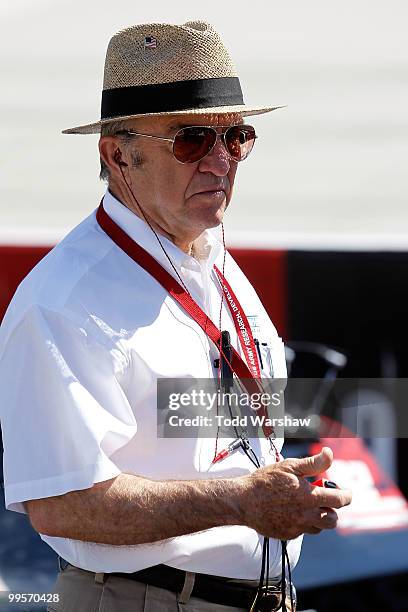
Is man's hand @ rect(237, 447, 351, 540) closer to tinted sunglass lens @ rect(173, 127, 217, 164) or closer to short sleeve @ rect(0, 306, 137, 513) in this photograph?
short sleeve @ rect(0, 306, 137, 513)

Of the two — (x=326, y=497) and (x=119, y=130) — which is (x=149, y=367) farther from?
(x=119, y=130)

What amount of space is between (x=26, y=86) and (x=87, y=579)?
247 centimetres

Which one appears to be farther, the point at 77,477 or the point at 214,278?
the point at 214,278

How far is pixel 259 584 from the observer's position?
1.96m

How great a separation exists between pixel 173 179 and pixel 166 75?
196 millimetres

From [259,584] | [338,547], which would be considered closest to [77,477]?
[259,584]

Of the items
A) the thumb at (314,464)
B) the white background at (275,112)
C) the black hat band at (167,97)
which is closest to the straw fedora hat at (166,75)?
the black hat band at (167,97)

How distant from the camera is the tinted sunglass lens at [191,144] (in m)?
2.06

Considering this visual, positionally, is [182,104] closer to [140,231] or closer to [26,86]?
[140,231]

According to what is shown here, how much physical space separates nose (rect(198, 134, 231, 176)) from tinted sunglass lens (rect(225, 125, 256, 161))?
2 cm

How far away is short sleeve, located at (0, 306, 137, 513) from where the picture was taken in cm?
175

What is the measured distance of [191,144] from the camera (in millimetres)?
2064

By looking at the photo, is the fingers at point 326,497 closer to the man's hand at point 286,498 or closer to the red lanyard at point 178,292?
the man's hand at point 286,498

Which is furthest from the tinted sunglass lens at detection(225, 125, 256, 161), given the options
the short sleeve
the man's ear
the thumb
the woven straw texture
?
the thumb
